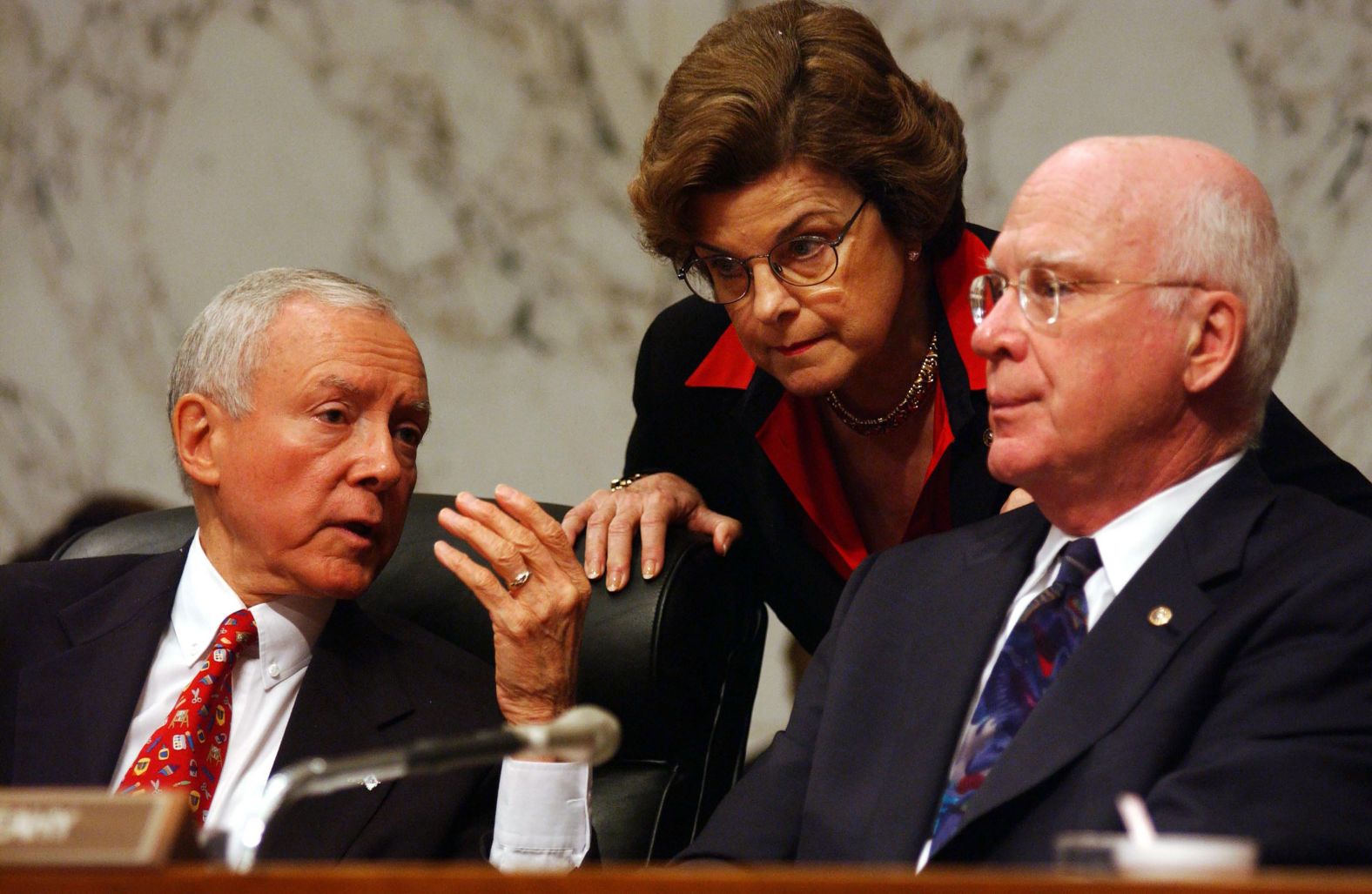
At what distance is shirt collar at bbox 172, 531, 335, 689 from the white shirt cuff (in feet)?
1.35

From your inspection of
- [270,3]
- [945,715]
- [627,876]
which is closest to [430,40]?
[270,3]

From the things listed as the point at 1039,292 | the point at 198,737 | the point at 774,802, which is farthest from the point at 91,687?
the point at 1039,292

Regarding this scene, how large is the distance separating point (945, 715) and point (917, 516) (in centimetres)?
70

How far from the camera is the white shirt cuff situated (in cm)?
185

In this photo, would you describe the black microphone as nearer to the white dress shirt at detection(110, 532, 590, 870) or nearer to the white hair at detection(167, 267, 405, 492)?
the white dress shirt at detection(110, 532, 590, 870)

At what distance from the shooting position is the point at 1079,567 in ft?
5.73

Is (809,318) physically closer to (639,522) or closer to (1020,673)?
(639,522)

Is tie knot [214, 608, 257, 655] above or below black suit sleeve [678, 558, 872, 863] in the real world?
above

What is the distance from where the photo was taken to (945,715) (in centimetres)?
171

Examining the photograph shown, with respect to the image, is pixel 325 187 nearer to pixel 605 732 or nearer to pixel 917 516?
pixel 917 516

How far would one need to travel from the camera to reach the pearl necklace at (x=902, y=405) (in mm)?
2344

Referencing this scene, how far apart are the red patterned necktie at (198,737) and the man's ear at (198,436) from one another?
0.21 meters

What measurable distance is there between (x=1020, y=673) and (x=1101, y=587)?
0.13 metres

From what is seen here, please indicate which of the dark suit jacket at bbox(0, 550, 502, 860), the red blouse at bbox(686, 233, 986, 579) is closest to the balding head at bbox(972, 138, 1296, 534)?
the red blouse at bbox(686, 233, 986, 579)
